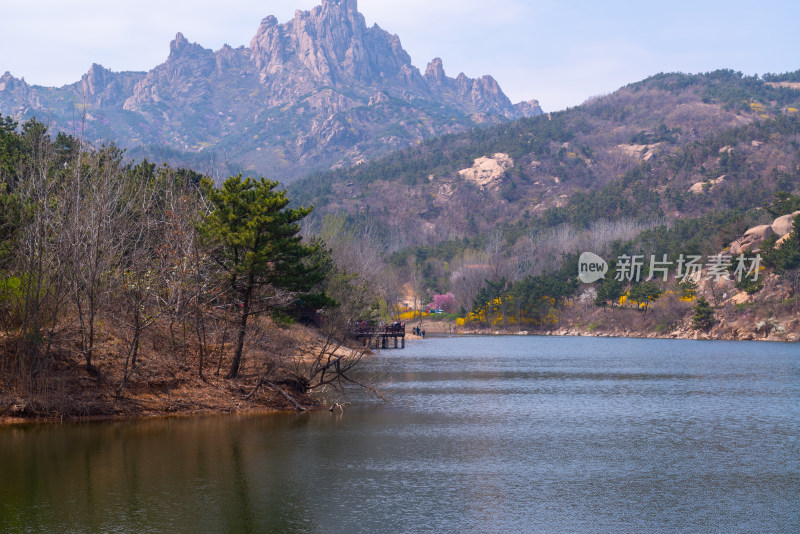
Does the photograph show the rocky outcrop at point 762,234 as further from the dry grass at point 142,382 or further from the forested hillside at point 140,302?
the dry grass at point 142,382

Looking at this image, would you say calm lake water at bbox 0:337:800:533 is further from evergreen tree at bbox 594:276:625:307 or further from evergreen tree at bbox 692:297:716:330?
evergreen tree at bbox 594:276:625:307

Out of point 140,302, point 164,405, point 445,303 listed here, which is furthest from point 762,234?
point 140,302

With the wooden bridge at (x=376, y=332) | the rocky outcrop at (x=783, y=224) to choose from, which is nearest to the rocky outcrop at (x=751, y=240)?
the rocky outcrop at (x=783, y=224)

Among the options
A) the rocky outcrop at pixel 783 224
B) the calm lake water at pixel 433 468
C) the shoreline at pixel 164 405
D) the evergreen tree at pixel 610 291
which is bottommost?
the calm lake water at pixel 433 468

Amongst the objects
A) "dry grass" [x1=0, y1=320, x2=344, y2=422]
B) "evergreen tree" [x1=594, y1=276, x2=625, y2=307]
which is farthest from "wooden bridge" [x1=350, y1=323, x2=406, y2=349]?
"evergreen tree" [x1=594, y1=276, x2=625, y2=307]

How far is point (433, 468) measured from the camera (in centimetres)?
2595

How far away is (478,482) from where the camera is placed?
78.5 feet

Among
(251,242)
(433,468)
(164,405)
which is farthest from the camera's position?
(251,242)

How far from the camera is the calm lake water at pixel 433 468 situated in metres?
19.8

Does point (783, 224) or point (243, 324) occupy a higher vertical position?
point (783, 224)

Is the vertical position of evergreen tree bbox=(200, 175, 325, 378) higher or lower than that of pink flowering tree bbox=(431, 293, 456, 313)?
higher

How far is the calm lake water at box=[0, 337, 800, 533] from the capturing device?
19750 mm

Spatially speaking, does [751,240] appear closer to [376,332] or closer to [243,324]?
[376,332]

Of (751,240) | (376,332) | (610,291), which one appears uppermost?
(751,240)
